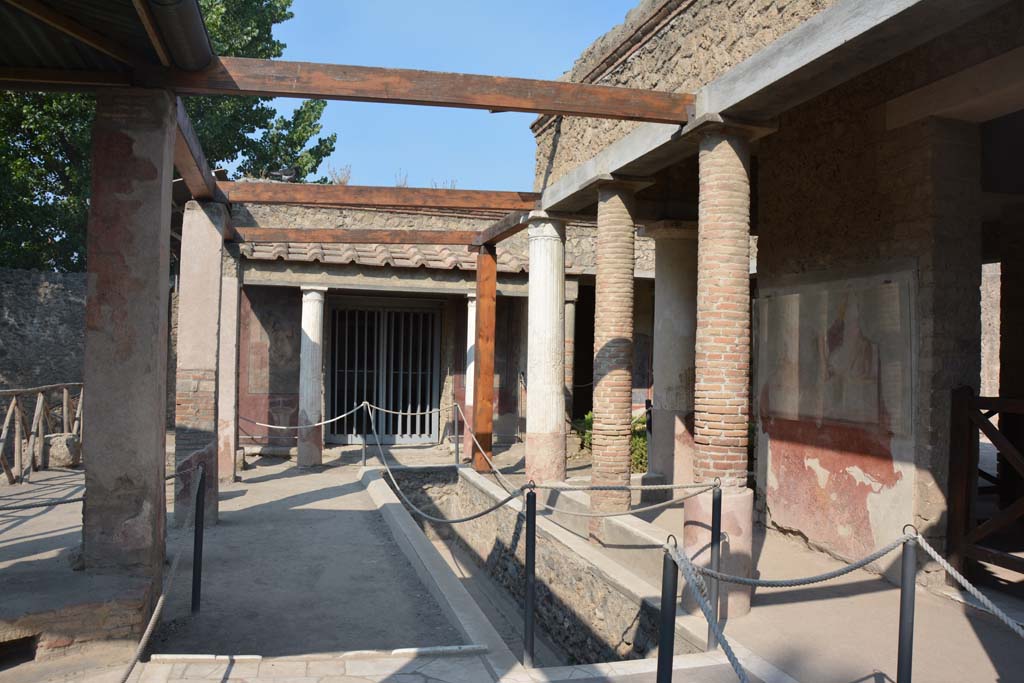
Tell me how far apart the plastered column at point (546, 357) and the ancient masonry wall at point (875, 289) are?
231 cm

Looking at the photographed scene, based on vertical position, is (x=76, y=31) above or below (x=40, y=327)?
above

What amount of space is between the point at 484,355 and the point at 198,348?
393 centimetres

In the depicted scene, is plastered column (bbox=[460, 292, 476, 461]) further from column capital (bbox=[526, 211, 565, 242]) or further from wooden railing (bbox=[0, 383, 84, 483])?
wooden railing (bbox=[0, 383, 84, 483])

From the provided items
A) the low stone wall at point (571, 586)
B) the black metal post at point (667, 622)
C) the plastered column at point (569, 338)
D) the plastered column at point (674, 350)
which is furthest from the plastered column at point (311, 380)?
the black metal post at point (667, 622)

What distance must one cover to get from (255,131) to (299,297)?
7925mm

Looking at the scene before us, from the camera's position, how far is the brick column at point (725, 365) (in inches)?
195

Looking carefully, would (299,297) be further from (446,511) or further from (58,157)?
(58,157)

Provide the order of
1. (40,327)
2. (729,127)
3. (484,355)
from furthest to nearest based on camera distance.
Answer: (40,327) < (484,355) < (729,127)

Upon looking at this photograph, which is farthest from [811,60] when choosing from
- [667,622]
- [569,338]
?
[569,338]

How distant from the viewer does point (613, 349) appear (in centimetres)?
705

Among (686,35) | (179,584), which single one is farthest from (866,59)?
(179,584)

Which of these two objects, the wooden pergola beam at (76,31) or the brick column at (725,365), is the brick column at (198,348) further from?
the brick column at (725,365)

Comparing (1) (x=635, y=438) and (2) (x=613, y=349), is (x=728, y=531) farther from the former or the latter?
(1) (x=635, y=438)

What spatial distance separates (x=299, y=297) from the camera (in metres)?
13.4
